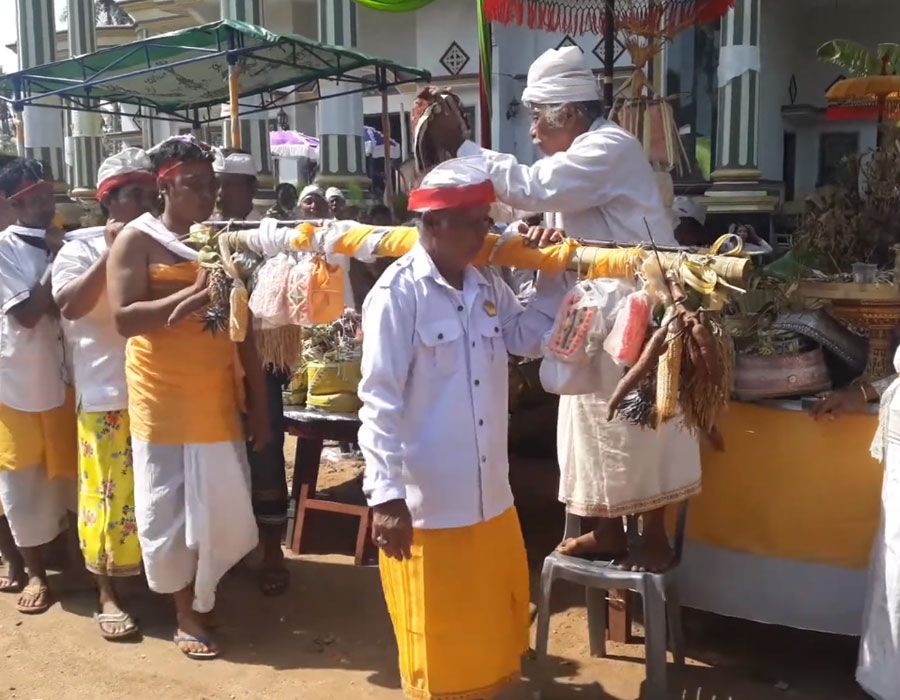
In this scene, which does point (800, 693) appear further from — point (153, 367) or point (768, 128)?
point (768, 128)

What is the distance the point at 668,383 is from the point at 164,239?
2108 mm

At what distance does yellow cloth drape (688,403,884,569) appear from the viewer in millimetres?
3234

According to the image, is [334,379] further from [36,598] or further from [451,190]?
[451,190]

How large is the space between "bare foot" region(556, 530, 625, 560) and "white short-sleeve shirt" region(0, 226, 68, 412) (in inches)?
101

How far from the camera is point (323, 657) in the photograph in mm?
3752

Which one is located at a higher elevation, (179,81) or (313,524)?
(179,81)

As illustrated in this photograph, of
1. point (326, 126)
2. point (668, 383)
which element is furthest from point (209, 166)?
point (326, 126)

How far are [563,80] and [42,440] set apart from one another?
2.98 m

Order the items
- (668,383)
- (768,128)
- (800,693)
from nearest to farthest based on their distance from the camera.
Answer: (668,383)
(800,693)
(768,128)

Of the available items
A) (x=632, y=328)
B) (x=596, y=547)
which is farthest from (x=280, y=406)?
(x=632, y=328)

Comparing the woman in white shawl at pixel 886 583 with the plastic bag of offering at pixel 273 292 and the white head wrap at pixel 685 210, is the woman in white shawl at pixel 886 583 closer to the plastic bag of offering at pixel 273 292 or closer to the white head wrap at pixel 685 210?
the plastic bag of offering at pixel 273 292

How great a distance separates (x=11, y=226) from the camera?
14.1 feet

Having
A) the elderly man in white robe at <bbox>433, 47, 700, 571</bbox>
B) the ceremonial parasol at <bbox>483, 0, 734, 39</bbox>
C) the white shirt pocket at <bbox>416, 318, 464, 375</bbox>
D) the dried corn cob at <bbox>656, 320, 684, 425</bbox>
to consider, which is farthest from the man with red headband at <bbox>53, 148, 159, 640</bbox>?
the dried corn cob at <bbox>656, 320, 684, 425</bbox>

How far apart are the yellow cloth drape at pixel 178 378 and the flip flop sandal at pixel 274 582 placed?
108cm
